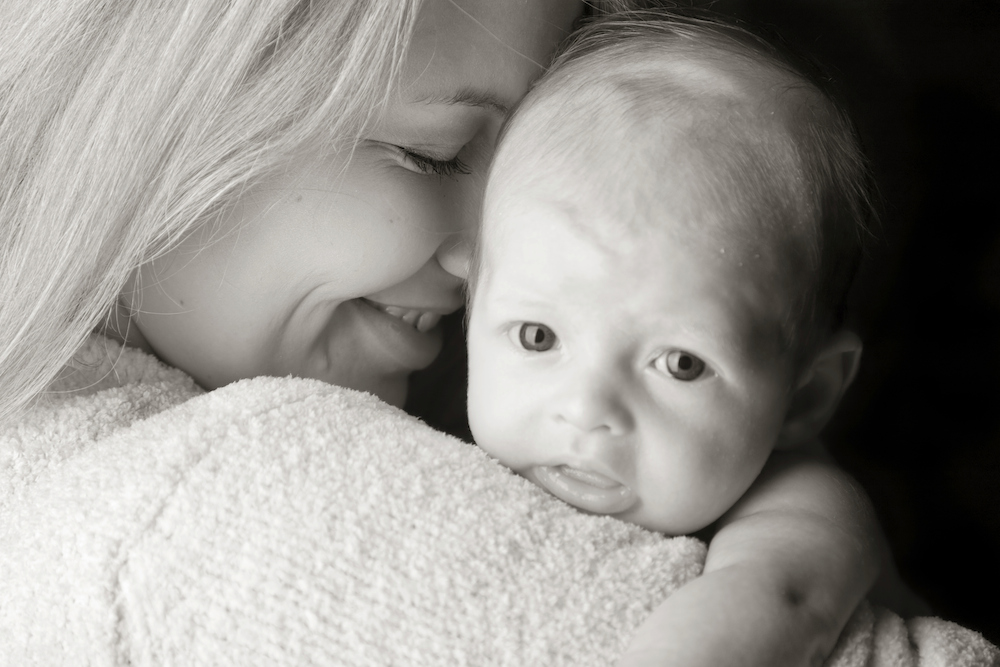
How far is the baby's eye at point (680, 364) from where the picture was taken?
86 cm

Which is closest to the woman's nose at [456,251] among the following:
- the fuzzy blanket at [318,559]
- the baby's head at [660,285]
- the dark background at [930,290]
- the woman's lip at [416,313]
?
the woman's lip at [416,313]

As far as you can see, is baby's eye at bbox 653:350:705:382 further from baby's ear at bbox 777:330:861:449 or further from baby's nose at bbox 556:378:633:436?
baby's ear at bbox 777:330:861:449

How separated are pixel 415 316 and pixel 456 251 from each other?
0.17 meters

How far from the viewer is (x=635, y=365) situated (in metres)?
0.87

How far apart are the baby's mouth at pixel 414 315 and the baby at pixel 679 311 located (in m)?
0.33

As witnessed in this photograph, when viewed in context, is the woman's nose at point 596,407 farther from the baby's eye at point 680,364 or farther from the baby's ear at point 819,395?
the baby's ear at point 819,395

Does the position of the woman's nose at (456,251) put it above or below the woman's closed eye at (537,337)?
below

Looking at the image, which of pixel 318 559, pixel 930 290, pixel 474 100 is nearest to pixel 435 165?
pixel 474 100

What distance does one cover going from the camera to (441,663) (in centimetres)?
68

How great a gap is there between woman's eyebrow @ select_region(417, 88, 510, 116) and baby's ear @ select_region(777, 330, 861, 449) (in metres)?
0.50

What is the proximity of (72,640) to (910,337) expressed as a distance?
43.1 inches

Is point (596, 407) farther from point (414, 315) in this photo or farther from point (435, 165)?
point (414, 315)

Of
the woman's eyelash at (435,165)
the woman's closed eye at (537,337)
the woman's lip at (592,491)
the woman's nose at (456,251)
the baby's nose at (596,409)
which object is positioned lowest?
the woman's lip at (592,491)

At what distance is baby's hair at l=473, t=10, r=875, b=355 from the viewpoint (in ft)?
2.98
